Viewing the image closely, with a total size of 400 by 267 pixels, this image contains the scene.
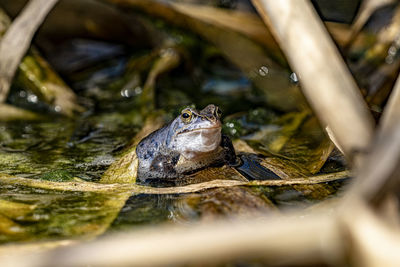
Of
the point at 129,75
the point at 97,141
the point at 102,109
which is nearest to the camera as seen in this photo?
the point at 97,141

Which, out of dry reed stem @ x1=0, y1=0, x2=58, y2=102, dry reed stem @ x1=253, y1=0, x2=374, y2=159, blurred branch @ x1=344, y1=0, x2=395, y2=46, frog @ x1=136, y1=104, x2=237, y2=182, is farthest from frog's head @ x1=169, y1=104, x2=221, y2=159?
blurred branch @ x1=344, y1=0, x2=395, y2=46

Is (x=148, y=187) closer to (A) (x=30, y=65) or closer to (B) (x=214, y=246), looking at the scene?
(B) (x=214, y=246)

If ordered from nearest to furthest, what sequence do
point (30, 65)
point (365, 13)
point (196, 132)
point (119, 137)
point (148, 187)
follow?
point (148, 187), point (196, 132), point (119, 137), point (365, 13), point (30, 65)

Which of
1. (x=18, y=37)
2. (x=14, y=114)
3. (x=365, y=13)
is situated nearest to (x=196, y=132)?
(x=18, y=37)

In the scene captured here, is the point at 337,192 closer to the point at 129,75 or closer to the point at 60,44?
the point at 129,75

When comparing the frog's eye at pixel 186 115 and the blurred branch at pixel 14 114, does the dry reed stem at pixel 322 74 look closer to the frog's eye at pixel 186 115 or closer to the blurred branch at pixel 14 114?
the frog's eye at pixel 186 115

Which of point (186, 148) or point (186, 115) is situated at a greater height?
point (186, 115)

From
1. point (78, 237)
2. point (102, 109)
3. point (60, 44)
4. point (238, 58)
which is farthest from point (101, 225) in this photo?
point (60, 44)
